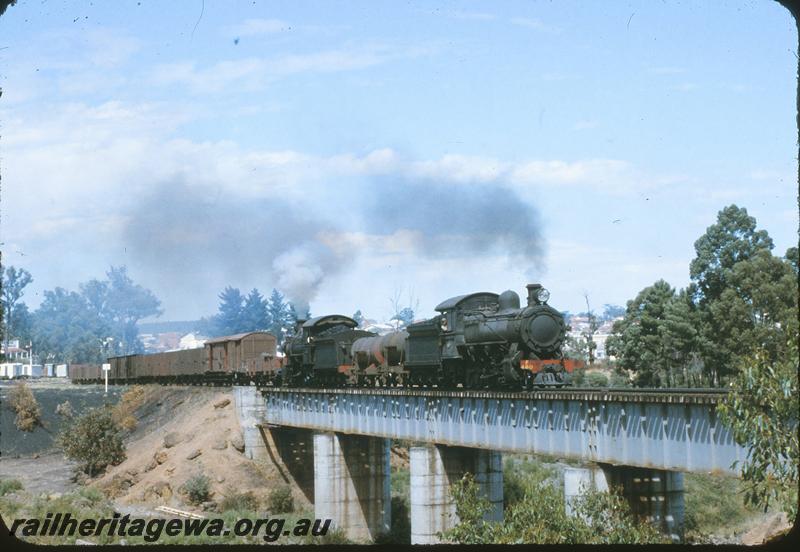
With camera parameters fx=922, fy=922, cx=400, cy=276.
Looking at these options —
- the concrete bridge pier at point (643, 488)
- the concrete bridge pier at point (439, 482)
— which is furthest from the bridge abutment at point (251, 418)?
the concrete bridge pier at point (643, 488)

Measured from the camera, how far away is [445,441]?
3506 centimetres

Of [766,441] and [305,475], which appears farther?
[305,475]

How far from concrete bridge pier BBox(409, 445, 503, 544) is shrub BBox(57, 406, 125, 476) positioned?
997 inches

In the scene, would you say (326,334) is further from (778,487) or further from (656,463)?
(778,487)

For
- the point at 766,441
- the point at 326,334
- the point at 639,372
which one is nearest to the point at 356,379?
the point at 326,334

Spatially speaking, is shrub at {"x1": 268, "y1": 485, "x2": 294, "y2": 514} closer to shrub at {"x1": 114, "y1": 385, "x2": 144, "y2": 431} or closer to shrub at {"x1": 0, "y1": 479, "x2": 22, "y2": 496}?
shrub at {"x1": 0, "y1": 479, "x2": 22, "y2": 496}

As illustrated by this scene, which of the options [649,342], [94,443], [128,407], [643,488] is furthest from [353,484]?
[649,342]

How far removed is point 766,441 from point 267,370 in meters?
45.7

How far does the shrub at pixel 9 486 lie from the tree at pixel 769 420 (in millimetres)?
39011

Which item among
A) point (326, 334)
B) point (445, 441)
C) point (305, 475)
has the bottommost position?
point (305, 475)

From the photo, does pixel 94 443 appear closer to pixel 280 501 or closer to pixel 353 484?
pixel 280 501

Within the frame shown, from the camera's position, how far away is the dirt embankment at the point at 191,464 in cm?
4869

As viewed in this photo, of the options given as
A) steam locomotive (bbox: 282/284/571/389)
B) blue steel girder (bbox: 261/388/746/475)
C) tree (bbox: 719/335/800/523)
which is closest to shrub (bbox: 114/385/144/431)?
steam locomotive (bbox: 282/284/571/389)

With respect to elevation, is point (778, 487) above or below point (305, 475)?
above
